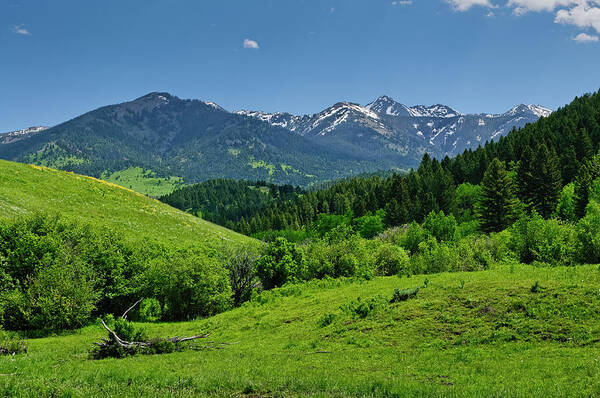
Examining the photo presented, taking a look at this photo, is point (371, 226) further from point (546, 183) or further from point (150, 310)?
point (150, 310)

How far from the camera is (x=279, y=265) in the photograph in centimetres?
5409

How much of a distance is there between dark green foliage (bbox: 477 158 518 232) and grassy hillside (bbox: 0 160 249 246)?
6573 cm

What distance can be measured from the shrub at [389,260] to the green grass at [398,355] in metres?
21.7

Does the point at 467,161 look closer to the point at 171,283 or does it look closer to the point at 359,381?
the point at 171,283

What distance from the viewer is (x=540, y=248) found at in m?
43.7

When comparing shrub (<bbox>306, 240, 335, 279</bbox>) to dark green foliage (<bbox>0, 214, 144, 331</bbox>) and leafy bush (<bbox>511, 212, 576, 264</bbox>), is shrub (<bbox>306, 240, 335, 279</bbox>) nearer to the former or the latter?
dark green foliage (<bbox>0, 214, 144, 331</bbox>)

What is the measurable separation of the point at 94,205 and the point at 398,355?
72676 mm

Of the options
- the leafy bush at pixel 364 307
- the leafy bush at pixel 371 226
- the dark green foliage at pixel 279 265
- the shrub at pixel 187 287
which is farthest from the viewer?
the leafy bush at pixel 371 226

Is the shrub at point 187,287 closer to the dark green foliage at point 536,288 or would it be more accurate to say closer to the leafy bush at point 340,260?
the leafy bush at point 340,260

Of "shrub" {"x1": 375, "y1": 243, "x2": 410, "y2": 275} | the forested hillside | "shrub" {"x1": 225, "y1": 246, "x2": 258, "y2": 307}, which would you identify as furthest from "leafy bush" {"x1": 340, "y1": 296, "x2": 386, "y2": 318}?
the forested hillside

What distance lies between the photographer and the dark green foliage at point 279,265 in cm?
5412

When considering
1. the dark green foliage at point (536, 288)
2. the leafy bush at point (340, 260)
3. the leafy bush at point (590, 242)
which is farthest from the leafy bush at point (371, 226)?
the dark green foliage at point (536, 288)

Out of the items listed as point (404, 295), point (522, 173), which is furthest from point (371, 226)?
point (404, 295)

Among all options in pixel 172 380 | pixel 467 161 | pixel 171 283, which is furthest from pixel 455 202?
pixel 172 380
